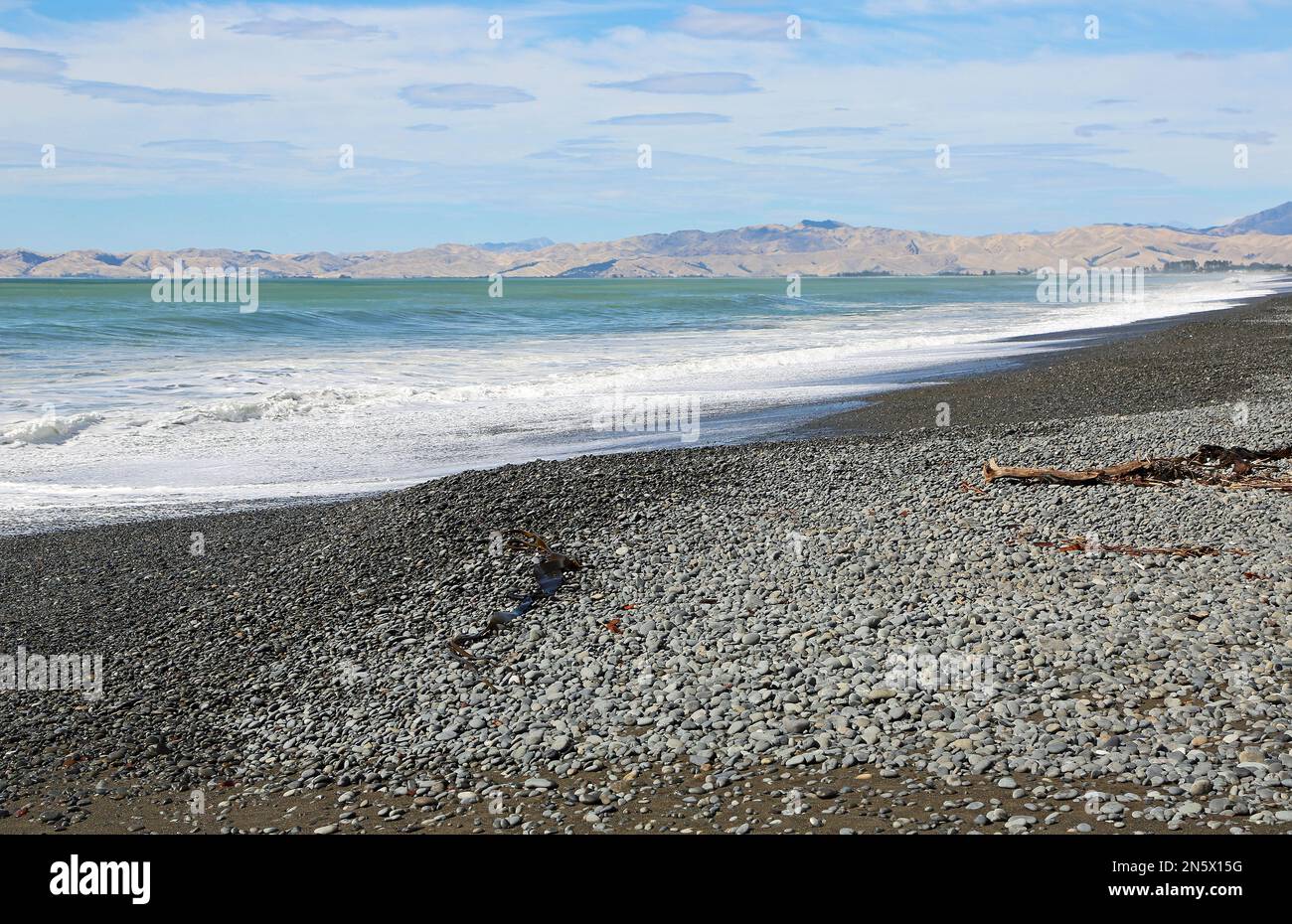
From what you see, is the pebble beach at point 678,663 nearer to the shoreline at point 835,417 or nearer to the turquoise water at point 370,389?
the shoreline at point 835,417

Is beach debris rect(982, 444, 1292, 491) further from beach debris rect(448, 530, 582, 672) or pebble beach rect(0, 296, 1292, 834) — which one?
beach debris rect(448, 530, 582, 672)

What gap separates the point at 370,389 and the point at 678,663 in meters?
19.3

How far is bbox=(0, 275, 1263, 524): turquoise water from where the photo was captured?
15578 mm

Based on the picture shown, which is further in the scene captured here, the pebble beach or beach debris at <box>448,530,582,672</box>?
beach debris at <box>448,530,582,672</box>

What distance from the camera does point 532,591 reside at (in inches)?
344

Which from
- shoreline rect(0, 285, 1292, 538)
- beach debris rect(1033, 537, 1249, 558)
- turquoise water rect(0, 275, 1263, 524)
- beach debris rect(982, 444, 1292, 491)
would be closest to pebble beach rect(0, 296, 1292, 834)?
beach debris rect(1033, 537, 1249, 558)

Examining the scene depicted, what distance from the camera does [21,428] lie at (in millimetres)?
18359

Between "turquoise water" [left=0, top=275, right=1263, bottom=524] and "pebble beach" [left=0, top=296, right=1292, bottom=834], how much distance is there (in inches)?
138

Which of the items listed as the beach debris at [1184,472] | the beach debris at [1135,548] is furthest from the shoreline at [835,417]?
the beach debris at [1135,548]

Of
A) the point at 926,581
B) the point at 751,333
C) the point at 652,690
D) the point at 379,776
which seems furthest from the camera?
the point at 751,333

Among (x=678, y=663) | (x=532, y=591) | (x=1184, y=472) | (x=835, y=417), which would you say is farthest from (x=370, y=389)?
(x=678, y=663)

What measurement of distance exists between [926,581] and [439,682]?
3.61m
